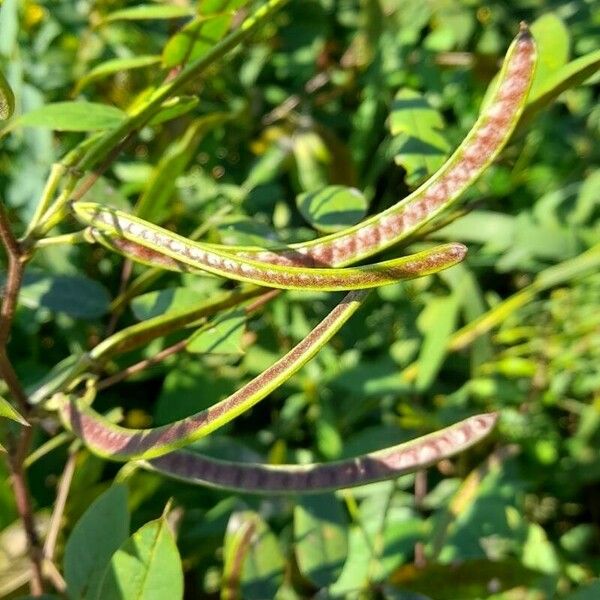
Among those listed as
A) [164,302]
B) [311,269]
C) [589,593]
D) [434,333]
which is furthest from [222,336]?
[434,333]

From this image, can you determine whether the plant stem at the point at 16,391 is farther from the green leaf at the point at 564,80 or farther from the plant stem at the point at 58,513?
the green leaf at the point at 564,80

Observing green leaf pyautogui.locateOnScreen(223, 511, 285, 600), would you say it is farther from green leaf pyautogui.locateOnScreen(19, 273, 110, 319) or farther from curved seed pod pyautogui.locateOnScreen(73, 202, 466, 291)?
curved seed pod pyautogui.locateOnScreen(73, 202, 466, 291)

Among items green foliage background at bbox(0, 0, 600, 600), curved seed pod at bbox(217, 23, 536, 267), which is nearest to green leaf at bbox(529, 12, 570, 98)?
green foliage background at bbox(0, 0, 600, 600)

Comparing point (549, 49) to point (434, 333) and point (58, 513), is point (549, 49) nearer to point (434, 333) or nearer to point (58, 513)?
point (434, 333)

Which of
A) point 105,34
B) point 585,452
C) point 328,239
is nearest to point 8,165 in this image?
point 105,34

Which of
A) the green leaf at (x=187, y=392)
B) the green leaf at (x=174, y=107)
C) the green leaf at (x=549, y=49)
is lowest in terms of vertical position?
the green leaf at (x=187, y=392)

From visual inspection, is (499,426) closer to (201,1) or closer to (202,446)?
(202,446)

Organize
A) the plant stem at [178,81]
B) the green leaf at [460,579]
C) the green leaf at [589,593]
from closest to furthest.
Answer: the plant stem at [178,81]
the green leaf at [589,593]
the green leaf at [460,579]

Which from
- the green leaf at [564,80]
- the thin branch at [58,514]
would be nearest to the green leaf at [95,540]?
the thin branch at [58,514]
